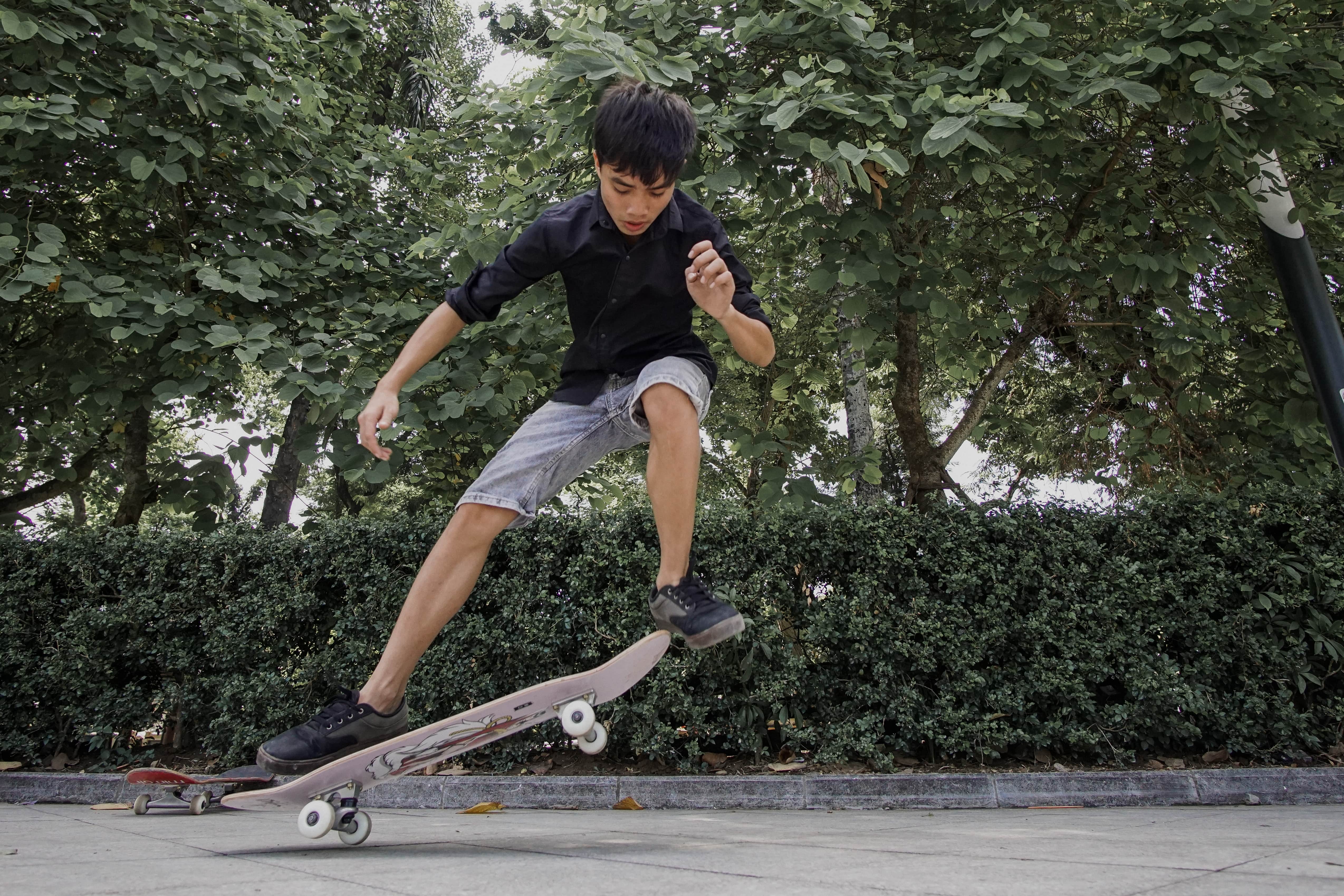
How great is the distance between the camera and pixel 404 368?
3.15m

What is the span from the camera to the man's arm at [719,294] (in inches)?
104

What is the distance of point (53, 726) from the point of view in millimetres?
7090

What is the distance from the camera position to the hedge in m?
6.05

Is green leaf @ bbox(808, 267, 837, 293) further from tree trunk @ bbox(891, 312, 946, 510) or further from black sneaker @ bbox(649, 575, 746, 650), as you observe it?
black sneaker @ bbox(649, 575, 746, 650)

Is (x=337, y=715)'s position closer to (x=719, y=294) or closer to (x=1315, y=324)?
(x=719, y=294)

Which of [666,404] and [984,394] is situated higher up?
[984,394]

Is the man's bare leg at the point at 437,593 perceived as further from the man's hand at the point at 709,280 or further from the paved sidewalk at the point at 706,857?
the man's hand at the point at 709,280

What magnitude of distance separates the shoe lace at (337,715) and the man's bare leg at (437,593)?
0.13 feet

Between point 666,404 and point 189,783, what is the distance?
139 inches

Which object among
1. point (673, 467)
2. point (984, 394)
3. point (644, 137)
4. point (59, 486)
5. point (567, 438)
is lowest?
point (673, 467)

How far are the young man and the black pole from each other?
14.4ft

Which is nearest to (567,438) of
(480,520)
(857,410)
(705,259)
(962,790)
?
(480,520)

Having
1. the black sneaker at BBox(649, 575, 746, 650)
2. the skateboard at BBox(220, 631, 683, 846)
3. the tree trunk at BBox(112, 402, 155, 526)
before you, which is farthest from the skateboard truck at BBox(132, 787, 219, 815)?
the tree trunk at BBox(112, 402, 155, 526)

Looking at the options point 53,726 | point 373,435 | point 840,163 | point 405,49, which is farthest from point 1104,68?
point 405,49
